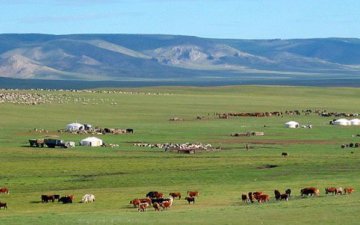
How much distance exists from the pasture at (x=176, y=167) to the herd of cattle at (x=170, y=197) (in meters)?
0.38

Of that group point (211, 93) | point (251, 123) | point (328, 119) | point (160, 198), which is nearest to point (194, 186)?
point (160, 198)

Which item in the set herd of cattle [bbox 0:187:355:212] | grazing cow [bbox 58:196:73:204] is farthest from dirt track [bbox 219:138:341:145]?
grazing cow [bbox 58:196:73:204]

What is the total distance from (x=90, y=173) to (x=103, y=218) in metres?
22.0

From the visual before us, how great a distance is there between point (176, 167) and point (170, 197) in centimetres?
1729

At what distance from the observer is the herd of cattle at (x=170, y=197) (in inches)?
1636

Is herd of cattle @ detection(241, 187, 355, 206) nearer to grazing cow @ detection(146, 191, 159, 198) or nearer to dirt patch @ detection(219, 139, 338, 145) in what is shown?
grazing cow @ detection(146, 191, 159, 198)

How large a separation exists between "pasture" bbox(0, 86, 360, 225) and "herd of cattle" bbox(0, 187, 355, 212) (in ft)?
1.25

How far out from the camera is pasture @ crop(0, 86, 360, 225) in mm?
38250

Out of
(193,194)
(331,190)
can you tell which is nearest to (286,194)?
(331,190)

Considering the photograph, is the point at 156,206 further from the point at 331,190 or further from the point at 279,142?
the point at 279,142

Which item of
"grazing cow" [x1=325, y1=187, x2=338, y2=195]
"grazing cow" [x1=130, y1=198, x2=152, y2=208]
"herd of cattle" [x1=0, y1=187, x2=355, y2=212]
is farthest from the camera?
"grazing cow" [x1=325, y1=187, x2=338, y2=195]

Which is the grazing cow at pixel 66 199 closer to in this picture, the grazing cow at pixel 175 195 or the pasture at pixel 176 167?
the pasture at pixel 176 167

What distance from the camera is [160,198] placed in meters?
43.2

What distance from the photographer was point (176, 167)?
201 feet
